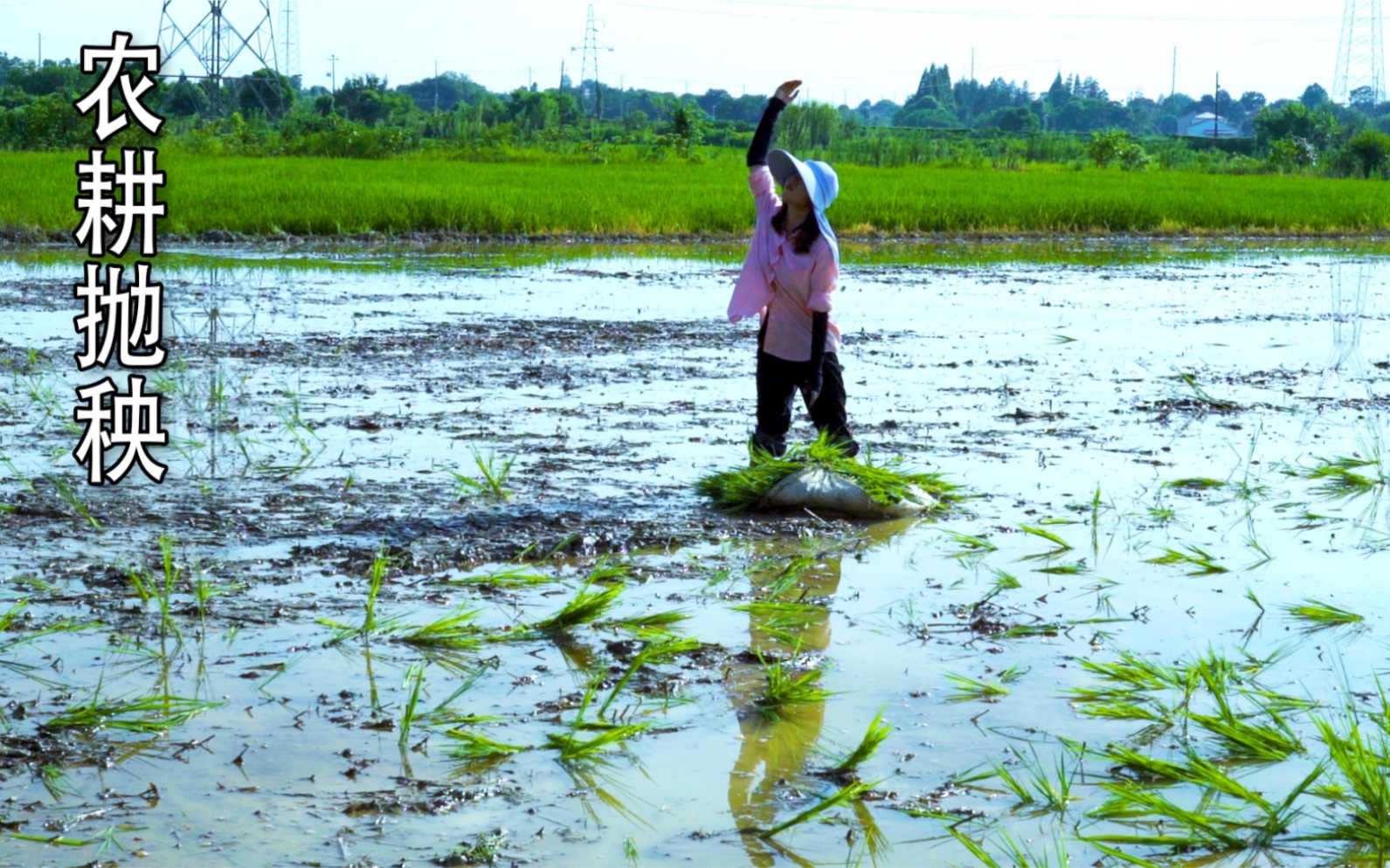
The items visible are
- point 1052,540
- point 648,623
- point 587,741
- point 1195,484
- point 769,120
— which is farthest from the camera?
point 1195,484

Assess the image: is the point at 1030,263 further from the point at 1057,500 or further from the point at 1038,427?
the point at 1057,500

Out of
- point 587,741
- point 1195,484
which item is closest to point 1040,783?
point 587,741

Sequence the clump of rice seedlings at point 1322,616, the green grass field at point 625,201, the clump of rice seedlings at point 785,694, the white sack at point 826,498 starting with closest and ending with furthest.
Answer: the clump of rice seedlings at point 785,694 → the clump of rice seedlings at point 1322,616 → the white sack at point 826,498 → the green grass field at point 625,201

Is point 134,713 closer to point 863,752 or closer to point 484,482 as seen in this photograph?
point 863,752

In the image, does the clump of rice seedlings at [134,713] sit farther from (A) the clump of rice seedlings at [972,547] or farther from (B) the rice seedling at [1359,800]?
(A) the clump of rice seedlings at [972,547]

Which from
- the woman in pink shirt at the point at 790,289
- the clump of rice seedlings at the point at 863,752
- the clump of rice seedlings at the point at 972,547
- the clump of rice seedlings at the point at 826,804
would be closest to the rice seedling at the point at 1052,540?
the clump of rice seedlings at the point at 972,547

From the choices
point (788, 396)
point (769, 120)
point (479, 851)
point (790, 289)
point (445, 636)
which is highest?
point (769, 120)

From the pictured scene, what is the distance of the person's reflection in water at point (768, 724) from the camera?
2834 millimetres

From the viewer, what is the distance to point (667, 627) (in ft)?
12.6

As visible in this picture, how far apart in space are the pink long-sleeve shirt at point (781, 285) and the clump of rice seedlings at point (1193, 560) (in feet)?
4.39

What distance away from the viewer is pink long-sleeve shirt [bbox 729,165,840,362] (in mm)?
5082

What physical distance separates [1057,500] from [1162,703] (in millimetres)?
2094

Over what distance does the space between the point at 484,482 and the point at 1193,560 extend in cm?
235

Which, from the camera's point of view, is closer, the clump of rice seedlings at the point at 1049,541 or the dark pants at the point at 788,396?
the clump of rice seedlings at the point at 1049,541
